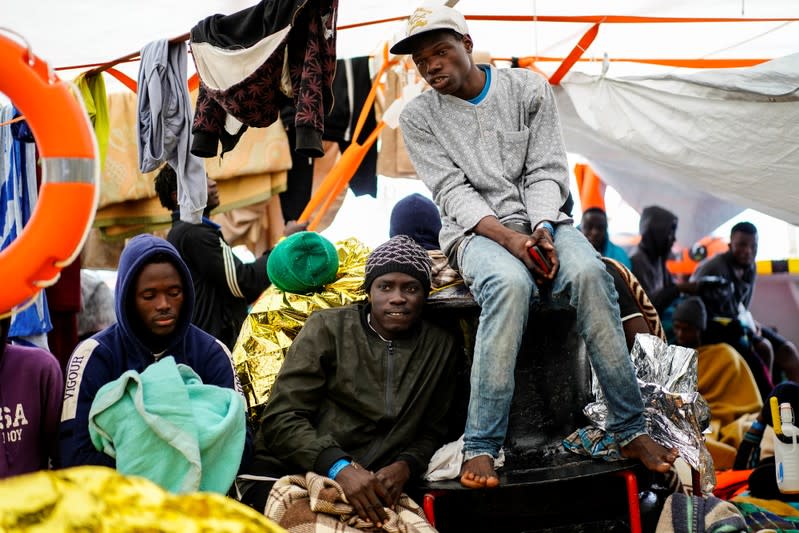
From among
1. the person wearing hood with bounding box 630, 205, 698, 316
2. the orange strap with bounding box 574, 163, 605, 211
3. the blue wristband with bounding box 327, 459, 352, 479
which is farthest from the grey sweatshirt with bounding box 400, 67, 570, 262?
the orange strap with bounding box 574, 163, 605, 211

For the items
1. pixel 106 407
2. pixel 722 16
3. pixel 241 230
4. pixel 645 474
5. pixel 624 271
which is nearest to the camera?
pixel 106 407

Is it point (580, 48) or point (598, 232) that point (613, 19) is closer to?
point (580, 48)

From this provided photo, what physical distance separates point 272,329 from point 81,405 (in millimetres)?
1269

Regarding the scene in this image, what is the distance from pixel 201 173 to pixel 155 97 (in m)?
0.46

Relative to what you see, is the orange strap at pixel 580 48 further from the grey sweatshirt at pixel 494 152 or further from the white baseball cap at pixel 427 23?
the white baseball cap at pixel 427 23

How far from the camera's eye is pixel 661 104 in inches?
221

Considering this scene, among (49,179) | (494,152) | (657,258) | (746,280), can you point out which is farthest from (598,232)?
(49,179)

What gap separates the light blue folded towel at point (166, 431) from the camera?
2996 millimetres

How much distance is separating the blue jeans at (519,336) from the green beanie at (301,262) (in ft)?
3.13

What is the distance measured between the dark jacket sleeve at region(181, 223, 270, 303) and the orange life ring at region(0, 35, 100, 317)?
2.40 meters

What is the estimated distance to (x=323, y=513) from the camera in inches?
128

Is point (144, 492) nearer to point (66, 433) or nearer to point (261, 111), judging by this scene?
point (66, 433)

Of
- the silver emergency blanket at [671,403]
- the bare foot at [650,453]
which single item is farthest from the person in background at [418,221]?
the bare foot at [650,453]

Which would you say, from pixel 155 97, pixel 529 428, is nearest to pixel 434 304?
pixel 529 428
